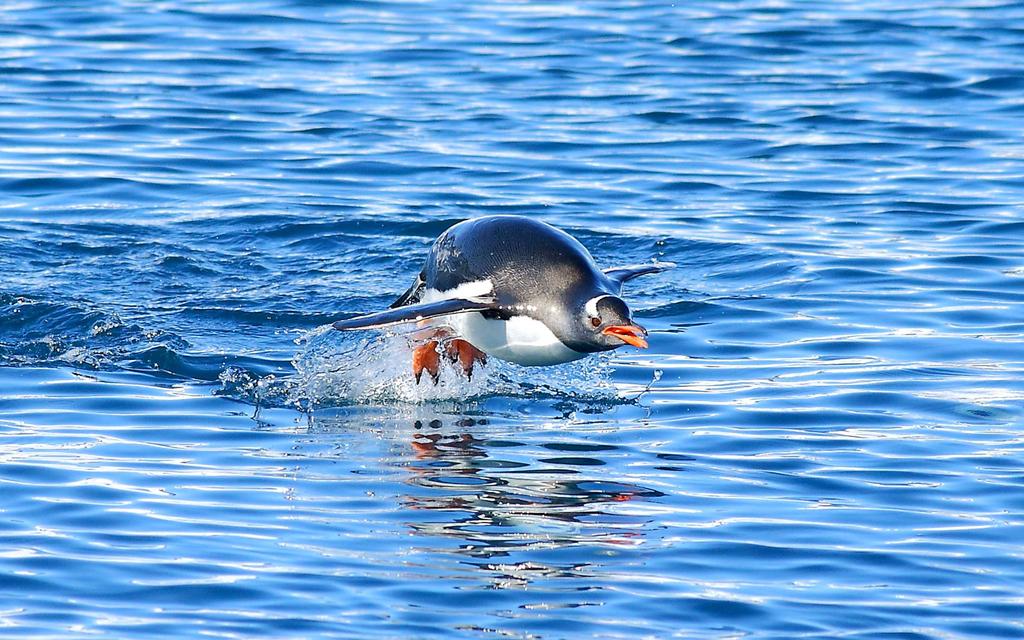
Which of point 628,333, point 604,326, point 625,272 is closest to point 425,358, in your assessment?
point 625,272

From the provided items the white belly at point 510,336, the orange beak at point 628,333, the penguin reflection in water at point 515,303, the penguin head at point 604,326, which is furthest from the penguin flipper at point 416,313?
the orange beak at point 628,333

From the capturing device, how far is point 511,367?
1059 cm

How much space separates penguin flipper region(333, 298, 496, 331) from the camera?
8984 mm

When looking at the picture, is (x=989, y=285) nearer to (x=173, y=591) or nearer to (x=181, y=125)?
(x=173, y=591)

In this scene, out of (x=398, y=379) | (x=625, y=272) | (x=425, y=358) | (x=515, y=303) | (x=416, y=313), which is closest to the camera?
(x=416, y=313)

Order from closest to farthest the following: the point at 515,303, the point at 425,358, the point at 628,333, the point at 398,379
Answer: the point at 628,333 < the point at 515,303 < the point at 425,358 < the point at 398,379

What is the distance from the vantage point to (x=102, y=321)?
36.7ft

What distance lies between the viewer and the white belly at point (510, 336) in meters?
9.16

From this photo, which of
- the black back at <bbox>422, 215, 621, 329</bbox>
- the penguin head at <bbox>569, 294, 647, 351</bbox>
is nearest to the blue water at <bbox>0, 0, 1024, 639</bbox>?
the penguin head at <bbox>569, 294, 647, 351</bbox>

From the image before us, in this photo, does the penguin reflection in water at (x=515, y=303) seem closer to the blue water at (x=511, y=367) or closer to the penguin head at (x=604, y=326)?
the penguin head at (x=604, y=326)

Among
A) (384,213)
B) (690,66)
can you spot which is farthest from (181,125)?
(690,66)

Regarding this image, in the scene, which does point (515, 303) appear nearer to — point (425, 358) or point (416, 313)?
point (416, 313)

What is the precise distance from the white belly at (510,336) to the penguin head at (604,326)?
0.22 metres

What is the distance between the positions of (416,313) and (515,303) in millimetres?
565
